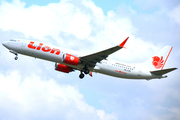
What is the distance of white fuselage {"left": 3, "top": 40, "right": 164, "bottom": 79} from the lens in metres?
39.7

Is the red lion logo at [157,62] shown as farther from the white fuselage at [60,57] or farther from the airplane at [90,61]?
the white fuselage at [60,57]

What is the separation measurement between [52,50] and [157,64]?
64.2 feet

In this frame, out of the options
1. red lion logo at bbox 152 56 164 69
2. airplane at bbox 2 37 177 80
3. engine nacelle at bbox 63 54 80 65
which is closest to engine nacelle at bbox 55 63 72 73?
airplane at bbox 2 37 177 80

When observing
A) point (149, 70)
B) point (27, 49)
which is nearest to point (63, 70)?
point (27, 49)

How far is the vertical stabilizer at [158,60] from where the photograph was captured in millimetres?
47406

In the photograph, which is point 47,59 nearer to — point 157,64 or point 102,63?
point 102,63

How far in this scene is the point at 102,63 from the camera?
4253cm

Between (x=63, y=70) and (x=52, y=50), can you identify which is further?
(x=63, y=70)

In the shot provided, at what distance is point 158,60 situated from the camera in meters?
48.7

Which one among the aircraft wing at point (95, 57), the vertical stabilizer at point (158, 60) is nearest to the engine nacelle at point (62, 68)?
the aircraft wing at point (95, 57)

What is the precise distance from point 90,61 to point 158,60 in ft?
46.1

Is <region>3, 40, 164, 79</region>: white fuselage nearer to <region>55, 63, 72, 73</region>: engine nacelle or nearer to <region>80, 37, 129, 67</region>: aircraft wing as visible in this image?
<region>80, 37, 129, 67</region>: aircraft wing

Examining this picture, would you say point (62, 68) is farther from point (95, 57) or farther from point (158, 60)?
point (158, 60)

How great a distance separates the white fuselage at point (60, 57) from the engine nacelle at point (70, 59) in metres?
0.83
